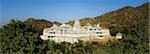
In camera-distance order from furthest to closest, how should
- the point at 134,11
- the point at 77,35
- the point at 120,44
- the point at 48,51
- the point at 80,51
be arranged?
the point at 134,11 → the point at 77,35 → the point at 80,51 → the point at 120,44 → the point at 48,51

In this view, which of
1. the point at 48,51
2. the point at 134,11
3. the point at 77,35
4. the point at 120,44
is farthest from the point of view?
the point at 134,11

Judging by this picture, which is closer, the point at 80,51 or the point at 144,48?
the point at 144,48

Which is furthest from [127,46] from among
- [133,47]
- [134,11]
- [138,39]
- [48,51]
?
[134,11]

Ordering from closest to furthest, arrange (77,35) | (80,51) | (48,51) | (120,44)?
(48,51)
(120,44)
(80,51)
(77,35)

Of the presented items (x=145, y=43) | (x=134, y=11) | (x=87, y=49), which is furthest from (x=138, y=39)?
(x=134, y=11)

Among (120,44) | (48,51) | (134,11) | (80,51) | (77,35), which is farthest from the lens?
(134,11)

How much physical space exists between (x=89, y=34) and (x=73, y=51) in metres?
7.96

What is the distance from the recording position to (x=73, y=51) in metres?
14.8

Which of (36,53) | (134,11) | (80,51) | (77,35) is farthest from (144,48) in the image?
(134,11)

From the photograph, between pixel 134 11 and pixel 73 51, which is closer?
pixel 73 51

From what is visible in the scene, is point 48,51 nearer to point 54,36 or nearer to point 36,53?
point 36,53

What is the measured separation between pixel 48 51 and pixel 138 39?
4143 mm

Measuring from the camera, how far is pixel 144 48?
1351 cm

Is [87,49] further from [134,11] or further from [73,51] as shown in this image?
[134,11]
